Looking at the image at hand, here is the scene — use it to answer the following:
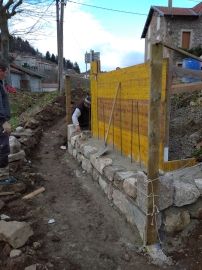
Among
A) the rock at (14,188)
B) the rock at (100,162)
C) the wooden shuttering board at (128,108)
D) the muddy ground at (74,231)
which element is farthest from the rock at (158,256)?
the rock at (14,188)

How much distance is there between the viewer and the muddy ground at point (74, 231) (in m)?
3.58

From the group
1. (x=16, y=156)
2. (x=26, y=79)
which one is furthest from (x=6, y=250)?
(x=26, y=79)

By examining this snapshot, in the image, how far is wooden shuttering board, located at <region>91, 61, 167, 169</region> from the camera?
4.83 m

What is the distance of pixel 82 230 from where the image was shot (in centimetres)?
432

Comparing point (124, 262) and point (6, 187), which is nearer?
point (124, 262)

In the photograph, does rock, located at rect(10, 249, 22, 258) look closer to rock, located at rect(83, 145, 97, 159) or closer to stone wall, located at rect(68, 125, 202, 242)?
stone wall, located at rect(68, 125, 202, 242)

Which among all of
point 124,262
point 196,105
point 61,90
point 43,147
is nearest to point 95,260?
point 124,262

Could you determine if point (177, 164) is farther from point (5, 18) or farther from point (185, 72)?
point (5, 18)

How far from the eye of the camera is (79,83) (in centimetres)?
1975

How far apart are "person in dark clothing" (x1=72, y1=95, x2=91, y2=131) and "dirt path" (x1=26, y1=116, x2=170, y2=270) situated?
209 cm

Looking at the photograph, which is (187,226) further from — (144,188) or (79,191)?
(79,191)

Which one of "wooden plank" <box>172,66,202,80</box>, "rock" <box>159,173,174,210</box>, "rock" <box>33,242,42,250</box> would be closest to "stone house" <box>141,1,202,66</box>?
"wooden plank" <box>172,66,202,80</box>

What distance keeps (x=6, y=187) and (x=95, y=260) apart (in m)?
2.33

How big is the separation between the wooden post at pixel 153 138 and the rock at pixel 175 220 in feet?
0.51
